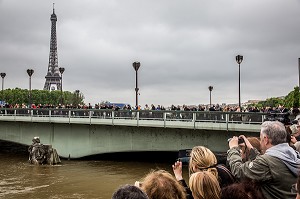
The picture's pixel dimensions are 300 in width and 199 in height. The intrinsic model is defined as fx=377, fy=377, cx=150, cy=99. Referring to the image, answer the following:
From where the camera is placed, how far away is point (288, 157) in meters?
4.40

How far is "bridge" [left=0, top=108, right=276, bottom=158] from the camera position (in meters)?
24.0

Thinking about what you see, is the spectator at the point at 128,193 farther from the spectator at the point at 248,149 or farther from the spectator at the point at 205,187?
the spectator at the point at 248,149

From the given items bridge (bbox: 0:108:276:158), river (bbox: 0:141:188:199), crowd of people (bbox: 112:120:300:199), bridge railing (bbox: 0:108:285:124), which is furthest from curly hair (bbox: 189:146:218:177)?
bridge (bbox: 0:108:276:158)

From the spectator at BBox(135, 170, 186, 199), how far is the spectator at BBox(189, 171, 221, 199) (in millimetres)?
283

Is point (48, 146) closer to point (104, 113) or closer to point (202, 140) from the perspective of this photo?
point (104, 113)

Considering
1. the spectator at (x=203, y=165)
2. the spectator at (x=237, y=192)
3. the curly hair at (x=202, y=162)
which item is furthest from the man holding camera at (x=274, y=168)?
the spectator at (x=237, y=192)

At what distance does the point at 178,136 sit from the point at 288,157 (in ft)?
73.5

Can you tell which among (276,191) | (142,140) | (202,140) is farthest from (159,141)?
(276,191)

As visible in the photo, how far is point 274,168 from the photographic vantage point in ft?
14.1

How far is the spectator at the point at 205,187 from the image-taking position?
3.77 m

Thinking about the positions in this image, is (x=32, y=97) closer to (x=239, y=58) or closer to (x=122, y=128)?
(x=122, y=128)

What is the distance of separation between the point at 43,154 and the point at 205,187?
2834cm

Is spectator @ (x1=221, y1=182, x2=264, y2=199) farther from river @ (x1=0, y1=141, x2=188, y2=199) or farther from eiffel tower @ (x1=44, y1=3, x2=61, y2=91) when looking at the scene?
eiffel tower @ (x1=44, y1=3, x2=61, y2=91)

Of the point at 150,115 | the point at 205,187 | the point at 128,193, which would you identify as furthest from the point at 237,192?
the point at 150,115
